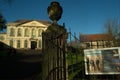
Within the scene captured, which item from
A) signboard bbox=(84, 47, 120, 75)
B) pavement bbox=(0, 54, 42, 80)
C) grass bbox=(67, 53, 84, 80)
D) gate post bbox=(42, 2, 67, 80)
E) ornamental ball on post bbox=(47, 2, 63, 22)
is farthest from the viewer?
pavement bbox=(0, 54, 42, 80)

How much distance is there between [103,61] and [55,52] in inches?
52.1

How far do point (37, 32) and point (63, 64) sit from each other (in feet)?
216

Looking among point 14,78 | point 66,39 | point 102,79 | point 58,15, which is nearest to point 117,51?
point 66,39

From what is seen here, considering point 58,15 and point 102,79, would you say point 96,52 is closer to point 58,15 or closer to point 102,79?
point 58,15

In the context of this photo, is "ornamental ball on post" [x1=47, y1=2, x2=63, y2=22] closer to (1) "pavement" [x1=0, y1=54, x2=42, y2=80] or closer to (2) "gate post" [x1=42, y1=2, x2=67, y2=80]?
(2) "gate post" [x1=42, y1=2, x2=67, y2=80]

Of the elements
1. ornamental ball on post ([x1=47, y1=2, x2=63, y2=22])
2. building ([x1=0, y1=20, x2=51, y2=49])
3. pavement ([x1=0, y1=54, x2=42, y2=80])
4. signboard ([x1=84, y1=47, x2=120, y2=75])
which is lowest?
pavement ([x1=0, y1=54, x2=42, y2=80])

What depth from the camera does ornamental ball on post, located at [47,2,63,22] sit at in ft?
16.6

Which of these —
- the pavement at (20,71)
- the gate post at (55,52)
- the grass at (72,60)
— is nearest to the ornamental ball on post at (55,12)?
the gate post at (55,52)

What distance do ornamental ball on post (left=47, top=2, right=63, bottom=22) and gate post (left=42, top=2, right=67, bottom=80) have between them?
0.19 meters

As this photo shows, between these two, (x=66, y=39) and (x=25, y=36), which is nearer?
(x=66, y=39)

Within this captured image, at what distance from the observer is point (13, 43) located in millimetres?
67750

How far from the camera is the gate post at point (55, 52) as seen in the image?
4641 millimetres

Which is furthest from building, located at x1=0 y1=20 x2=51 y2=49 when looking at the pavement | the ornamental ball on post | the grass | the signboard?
the ornamental ball on post

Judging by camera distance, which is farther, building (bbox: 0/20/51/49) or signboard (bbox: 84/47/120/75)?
building (bbox: 0/20/51/49)
